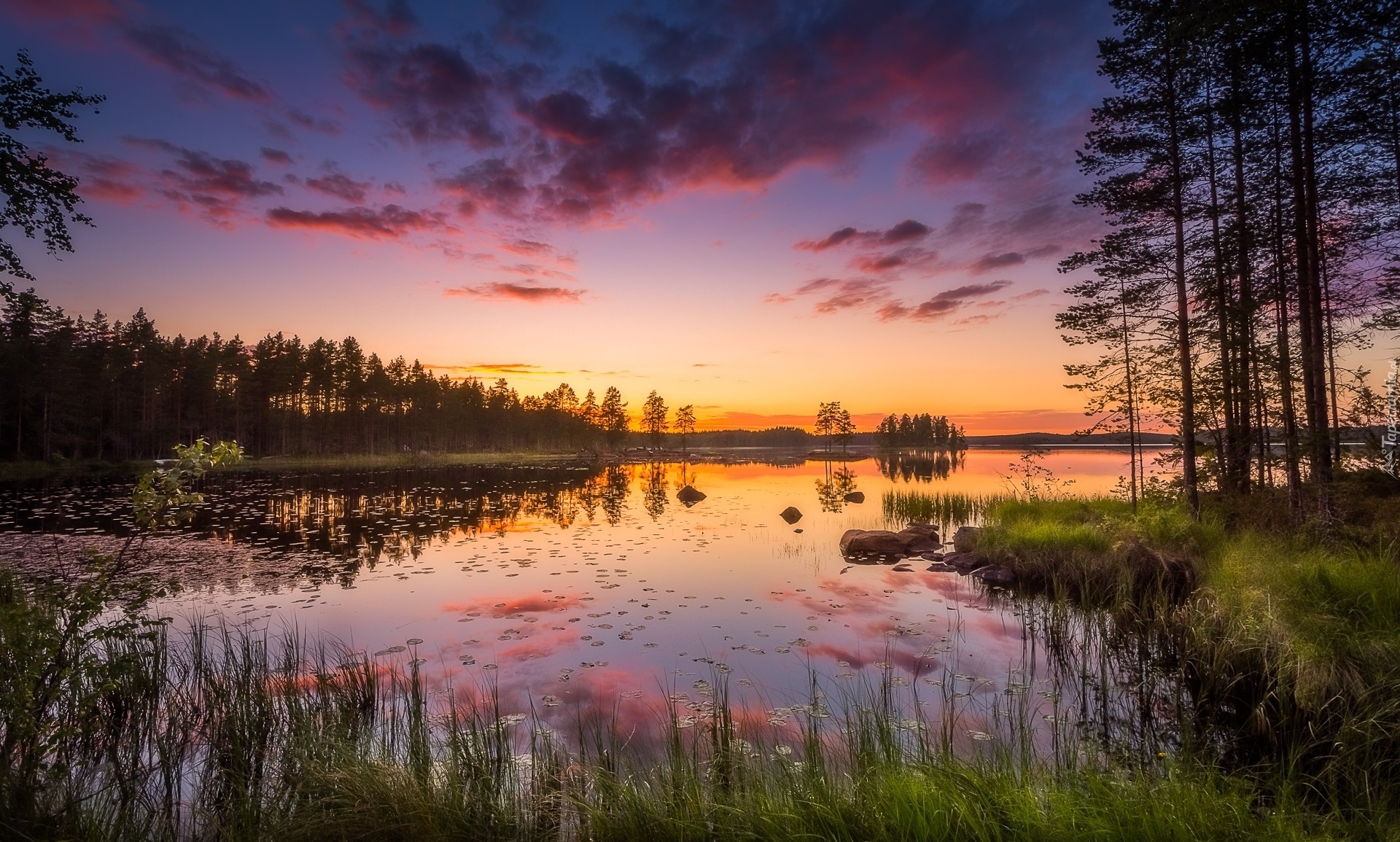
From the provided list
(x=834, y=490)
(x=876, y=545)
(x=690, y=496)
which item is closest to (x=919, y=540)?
(x=876, y=545)

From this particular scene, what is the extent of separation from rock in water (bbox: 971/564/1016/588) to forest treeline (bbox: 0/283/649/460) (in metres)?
53.0

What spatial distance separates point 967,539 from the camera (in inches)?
750

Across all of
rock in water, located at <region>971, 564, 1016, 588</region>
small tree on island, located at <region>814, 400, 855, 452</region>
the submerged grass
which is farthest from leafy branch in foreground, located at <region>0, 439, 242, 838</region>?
small tree on island, located at <region>814, 400, 855, 452</region>

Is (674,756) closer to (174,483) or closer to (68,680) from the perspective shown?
(174,483)

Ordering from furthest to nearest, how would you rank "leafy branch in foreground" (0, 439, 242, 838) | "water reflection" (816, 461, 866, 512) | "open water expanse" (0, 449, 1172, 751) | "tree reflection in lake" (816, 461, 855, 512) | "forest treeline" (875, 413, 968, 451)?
"forest treeline" (875, 413, 968, 451) < "water reflection" (816, 461, 866, 512) < "tree reflection in lake" (816, 461, 855, 512) < "open water expanse" (0, 449, 1172, 751) < "leafy branch in foreground" (0, 439, 242, 838)

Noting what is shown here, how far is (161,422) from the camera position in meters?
64.1

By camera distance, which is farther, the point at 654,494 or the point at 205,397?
the point at 205,397

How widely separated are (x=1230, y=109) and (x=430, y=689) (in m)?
23.4

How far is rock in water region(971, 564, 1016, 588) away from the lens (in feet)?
47.9

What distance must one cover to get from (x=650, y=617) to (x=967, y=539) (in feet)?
42.0

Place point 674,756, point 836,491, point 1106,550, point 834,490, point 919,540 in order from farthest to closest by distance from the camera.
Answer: point 834,490
point 836,491
point 919,540
point 1106,550
point 674,756

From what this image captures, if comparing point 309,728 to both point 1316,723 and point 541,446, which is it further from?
point 541,446

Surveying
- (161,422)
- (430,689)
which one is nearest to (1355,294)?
(430,689)

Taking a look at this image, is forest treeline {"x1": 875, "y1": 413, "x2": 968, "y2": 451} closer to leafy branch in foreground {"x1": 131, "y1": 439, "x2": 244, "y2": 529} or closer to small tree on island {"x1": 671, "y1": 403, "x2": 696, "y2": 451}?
small tree on island {"x1": 671, "y1": 403, "x2": 696, "y2": 451}
